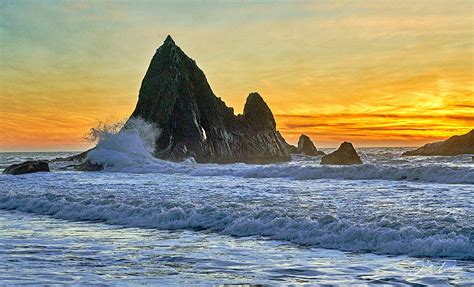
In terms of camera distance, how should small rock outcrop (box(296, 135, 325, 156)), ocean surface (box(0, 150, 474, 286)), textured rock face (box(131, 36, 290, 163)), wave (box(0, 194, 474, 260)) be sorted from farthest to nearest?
small rock outcrop (box(296, 135, 325, 156))
textured rock face (box(131, 36, 290, 163))
wave (box(0, 194, 474, 260))
ocean surface (box(0, 150, 474, 286))

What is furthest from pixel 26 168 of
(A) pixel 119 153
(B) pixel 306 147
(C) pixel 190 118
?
(B) pixel 306 147

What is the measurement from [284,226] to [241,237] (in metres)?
1.18

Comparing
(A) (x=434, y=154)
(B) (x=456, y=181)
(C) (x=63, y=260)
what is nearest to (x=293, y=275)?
(C) (x=63, y=260)

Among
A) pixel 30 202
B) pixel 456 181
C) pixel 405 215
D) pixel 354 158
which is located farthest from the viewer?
pixel 354 158

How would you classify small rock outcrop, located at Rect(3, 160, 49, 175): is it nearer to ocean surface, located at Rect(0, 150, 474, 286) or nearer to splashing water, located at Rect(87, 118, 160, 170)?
splashing water, located at Rect(87, 118, 160, 170)

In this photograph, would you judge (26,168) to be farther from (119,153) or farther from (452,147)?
(452,147)

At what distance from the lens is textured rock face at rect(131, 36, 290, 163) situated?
7962 cm

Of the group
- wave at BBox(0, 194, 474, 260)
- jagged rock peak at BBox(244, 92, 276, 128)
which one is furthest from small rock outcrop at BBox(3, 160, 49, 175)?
jagged rock peak at BBox(244, 92, 276, 128)

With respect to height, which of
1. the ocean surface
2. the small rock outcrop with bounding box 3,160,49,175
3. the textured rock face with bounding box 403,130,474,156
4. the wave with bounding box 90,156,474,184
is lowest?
the ocean surface

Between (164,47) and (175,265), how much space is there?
3396 inches

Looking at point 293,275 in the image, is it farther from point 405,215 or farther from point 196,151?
point 196,151

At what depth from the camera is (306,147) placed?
135500mm

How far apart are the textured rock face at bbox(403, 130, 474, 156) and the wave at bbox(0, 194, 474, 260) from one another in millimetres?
95153

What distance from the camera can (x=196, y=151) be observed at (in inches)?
3095
